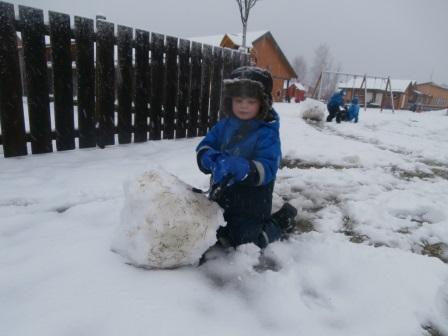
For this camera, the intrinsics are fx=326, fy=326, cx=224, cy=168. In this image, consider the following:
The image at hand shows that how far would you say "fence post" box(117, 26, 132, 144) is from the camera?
3.85 m

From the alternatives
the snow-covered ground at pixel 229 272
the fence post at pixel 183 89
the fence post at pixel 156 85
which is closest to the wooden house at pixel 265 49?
the fence post at pixel 183 89

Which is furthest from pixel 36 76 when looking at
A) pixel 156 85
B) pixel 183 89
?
pixel 183 89

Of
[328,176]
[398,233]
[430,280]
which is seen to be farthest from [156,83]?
[430,280]

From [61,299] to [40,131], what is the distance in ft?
7.97

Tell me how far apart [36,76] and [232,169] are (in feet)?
8.38

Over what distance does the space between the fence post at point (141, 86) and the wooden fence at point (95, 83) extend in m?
0.01

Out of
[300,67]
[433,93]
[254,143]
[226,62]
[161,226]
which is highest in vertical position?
[300,67]

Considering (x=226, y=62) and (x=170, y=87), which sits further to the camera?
(x=226, y=62)

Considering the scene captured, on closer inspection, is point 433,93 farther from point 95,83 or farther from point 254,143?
point 254,143

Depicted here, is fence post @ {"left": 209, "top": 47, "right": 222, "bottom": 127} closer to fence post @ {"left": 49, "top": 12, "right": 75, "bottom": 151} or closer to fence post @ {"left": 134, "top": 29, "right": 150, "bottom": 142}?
fence post @ {"left": 134, "top": 29, "right": 150, "bottom": 142}

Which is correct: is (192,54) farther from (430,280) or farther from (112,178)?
(430,280)

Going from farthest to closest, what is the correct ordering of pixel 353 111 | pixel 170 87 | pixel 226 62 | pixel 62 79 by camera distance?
pixel 353 111 < pixel 226 62 < pixel 170 87 < pixel 62 79

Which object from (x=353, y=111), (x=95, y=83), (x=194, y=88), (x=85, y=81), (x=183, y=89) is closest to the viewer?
(x=85, y=81)

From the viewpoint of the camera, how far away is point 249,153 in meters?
2.05
